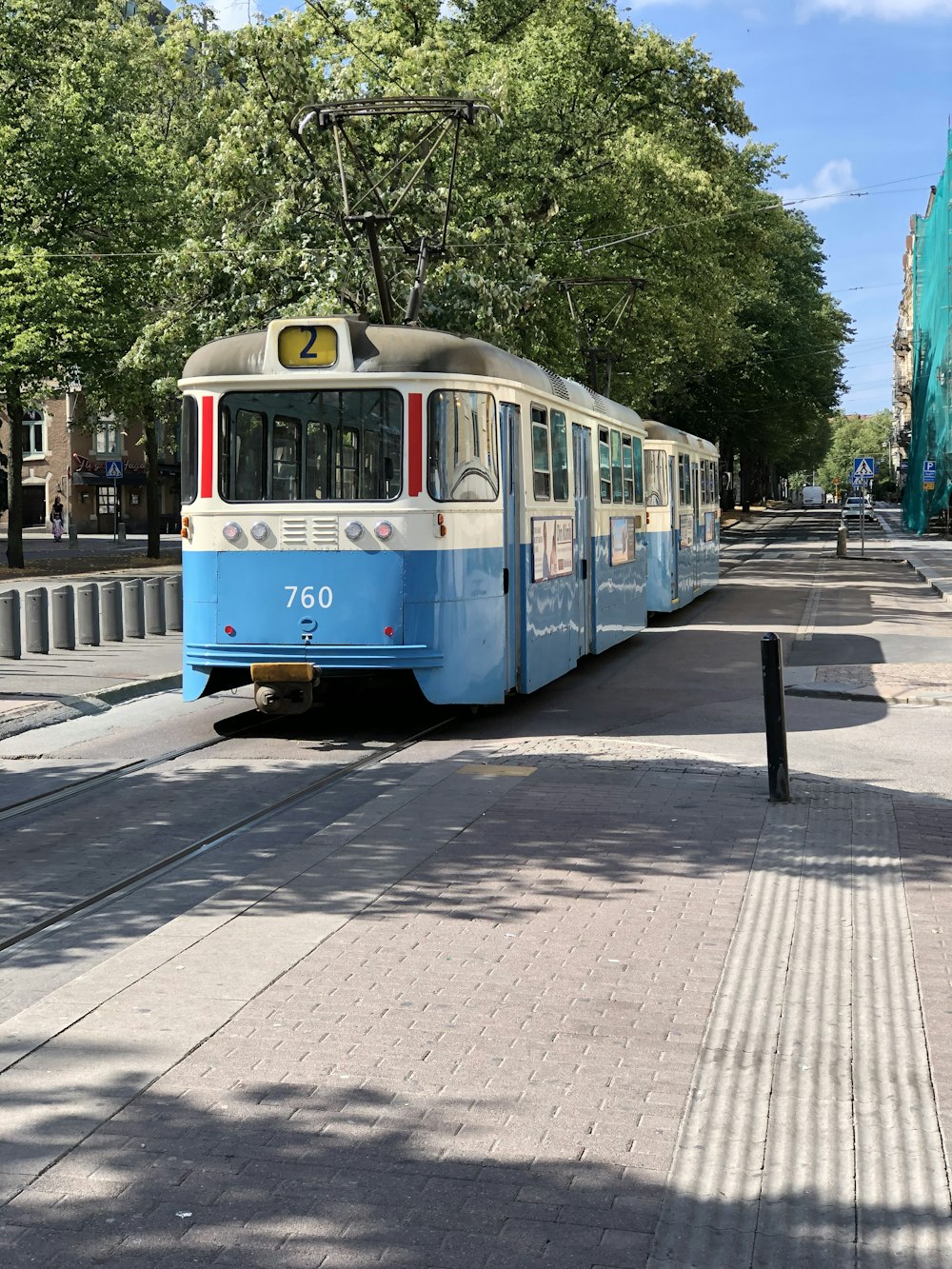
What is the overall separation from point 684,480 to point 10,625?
12.3 meters

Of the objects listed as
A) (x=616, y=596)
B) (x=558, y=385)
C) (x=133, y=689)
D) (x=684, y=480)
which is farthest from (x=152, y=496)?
(x=558, y=385)

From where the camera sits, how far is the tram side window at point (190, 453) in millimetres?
12406

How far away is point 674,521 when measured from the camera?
24.8m

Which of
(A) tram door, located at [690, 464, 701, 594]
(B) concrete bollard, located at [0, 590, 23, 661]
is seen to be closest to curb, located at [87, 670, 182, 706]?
(B) concrete bollard, located at [0, 590, 23, 661]

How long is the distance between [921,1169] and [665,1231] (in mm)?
819

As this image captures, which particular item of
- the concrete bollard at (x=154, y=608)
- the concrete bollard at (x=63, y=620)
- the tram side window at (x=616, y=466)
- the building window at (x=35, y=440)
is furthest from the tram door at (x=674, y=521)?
the building window at (x=35, y=440)

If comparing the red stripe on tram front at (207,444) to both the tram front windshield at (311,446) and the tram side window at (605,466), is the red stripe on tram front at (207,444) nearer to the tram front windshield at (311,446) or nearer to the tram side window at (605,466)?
the tram front windshield at (311,446)

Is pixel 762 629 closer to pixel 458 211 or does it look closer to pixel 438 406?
pixel 458 211

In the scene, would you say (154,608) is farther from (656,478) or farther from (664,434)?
(664,434)

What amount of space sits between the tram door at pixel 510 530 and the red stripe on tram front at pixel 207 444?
7.62 feet

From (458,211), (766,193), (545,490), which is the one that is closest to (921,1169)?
(545,490)

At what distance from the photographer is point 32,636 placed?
18.2 m

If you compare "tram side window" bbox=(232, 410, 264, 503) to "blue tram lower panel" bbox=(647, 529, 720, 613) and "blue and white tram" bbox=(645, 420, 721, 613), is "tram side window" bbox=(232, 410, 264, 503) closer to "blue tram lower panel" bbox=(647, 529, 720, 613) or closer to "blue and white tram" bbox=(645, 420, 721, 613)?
"blue and white tram" bbox=(645, 420, 721, 613)

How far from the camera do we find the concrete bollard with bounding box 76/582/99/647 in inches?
754
